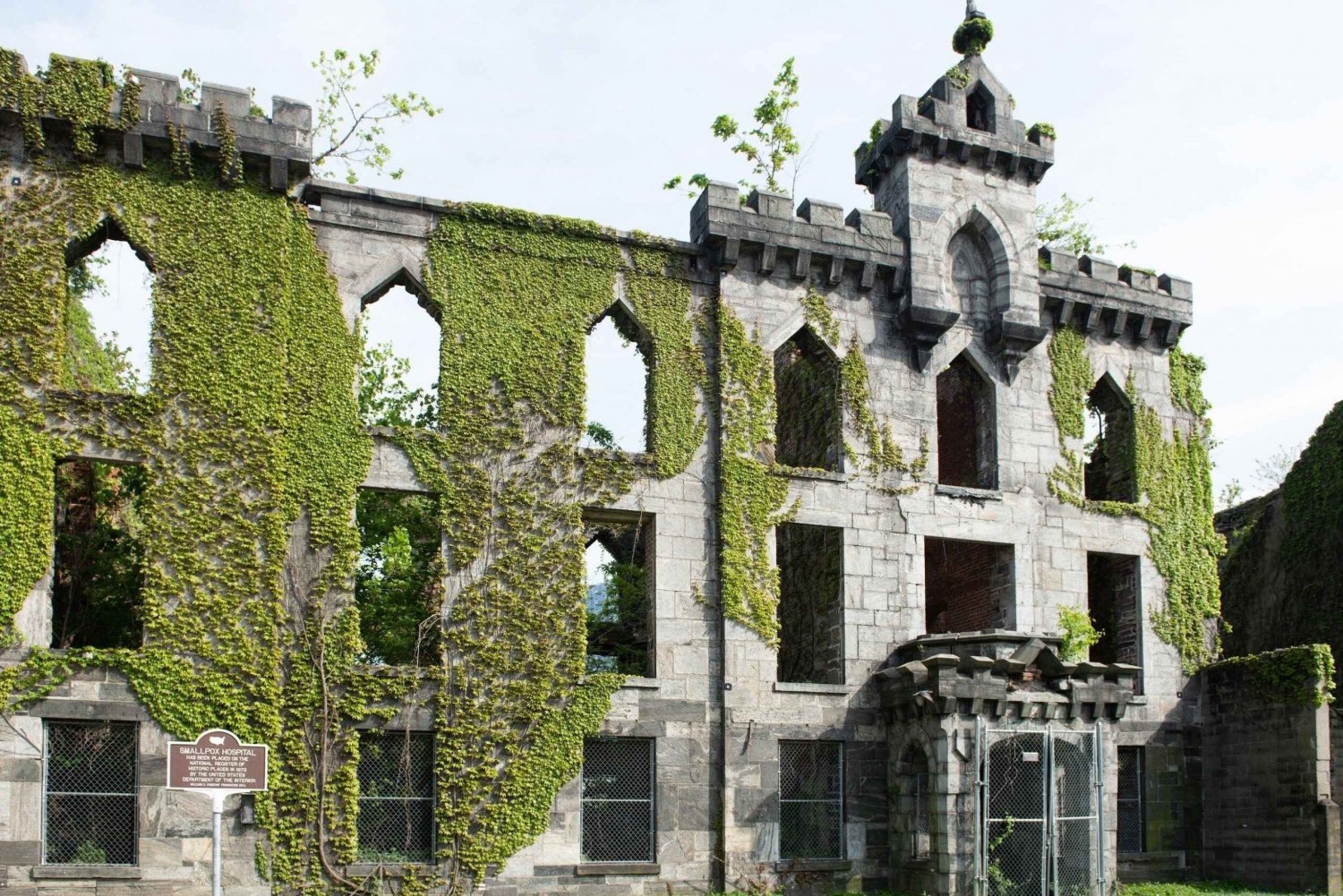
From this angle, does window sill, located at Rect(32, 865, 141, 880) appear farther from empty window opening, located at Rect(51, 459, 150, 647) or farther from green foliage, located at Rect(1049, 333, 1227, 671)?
green foliage, located at Rect(1049, 333, 1227, 671)

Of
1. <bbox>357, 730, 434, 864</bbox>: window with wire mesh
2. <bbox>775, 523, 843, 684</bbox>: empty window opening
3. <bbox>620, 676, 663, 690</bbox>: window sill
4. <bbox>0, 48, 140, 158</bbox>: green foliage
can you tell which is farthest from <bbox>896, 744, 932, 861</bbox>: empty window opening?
<bbox>0, 48, 140, 158</bbox>: green foliage

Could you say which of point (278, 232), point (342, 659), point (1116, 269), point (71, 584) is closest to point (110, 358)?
point (71, 584)

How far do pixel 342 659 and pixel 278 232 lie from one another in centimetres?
600

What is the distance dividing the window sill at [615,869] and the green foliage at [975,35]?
14.9m

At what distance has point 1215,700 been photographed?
22.9 m

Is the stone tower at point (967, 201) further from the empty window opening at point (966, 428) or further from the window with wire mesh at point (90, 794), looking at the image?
the window with wire mesh at point (90, 794)

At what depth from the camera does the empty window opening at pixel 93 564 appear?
21.2 m

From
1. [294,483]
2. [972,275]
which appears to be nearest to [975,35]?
[972,275]

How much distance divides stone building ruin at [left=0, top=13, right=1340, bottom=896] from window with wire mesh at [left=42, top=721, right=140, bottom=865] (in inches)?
1.7

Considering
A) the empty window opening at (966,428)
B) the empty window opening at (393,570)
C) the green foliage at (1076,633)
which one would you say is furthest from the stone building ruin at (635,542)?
the empty window opening at (393,570)

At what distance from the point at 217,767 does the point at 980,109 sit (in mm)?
17168

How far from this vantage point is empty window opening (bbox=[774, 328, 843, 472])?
72.6ft

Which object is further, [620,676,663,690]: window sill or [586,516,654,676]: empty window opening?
[586,516,654,676]: empty window opening

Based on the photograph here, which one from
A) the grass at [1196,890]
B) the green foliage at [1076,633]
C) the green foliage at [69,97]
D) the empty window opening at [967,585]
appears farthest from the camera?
the empty window opening at [967,585]
